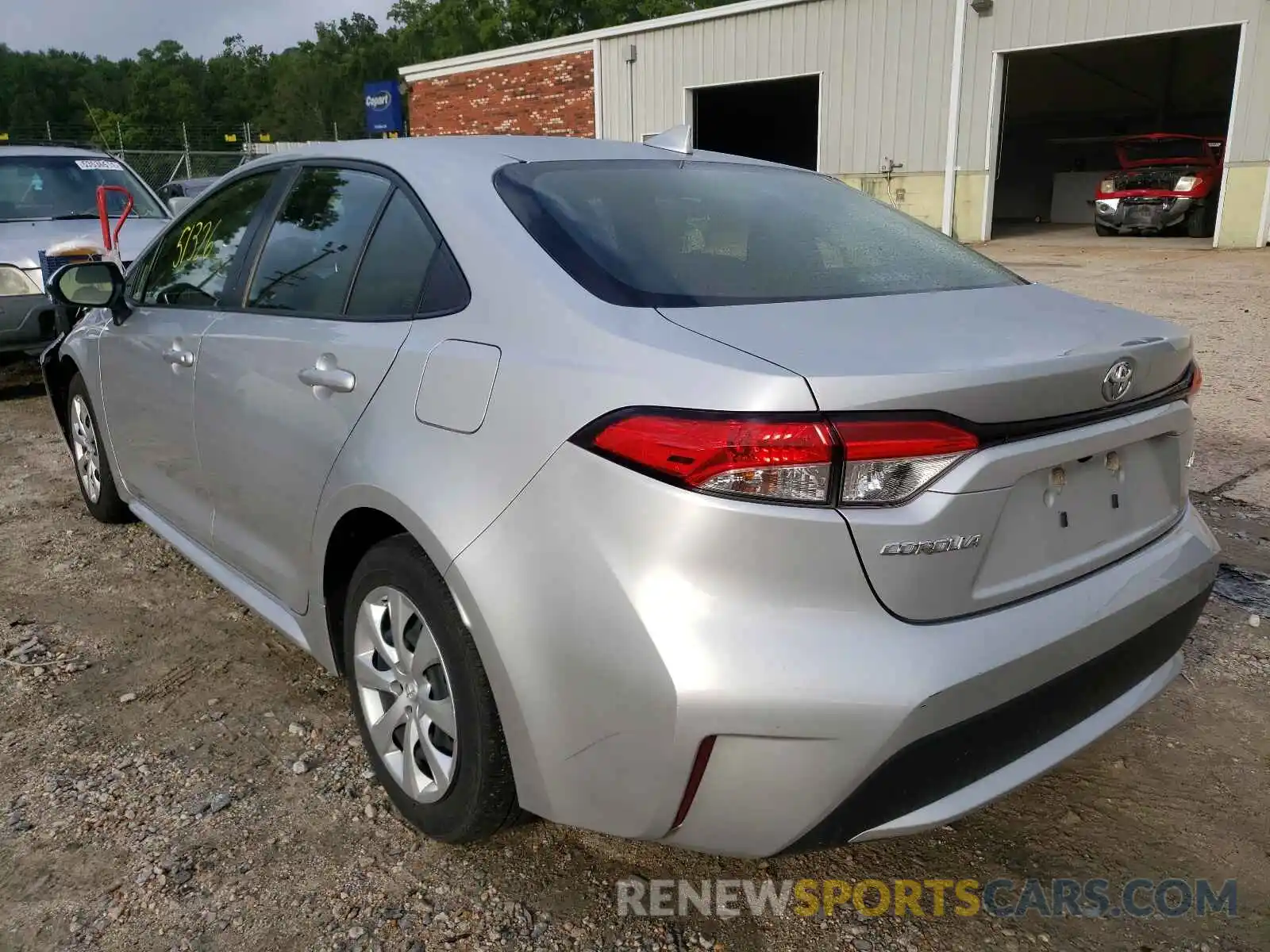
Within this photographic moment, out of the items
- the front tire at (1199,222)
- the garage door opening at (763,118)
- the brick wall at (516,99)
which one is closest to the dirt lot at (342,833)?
the front tire at (1199,222)

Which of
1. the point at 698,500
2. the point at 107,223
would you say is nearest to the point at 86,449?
the point at 107,223

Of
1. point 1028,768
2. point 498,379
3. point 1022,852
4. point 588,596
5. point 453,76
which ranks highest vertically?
point 453,76

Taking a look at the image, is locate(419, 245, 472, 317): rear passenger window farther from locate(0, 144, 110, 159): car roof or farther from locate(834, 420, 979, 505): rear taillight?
locate(0, 144, 110, 159): car roof

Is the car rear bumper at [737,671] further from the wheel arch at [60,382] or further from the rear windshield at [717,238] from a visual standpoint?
the wheel arch at [60,382]

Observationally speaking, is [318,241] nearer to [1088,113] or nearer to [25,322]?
[25,322]

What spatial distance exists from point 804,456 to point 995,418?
1.18ft

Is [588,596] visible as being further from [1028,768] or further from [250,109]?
[250,109]

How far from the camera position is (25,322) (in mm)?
6770

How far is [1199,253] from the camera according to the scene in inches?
589

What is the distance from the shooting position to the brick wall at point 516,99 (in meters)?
22.1

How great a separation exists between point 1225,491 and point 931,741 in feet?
12.0

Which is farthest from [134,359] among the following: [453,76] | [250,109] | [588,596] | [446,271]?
[250,109]

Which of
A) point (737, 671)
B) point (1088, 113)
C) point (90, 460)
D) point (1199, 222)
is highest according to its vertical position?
point (1088, 113)

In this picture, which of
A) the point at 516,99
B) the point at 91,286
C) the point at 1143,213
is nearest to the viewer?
the point at 91,286
